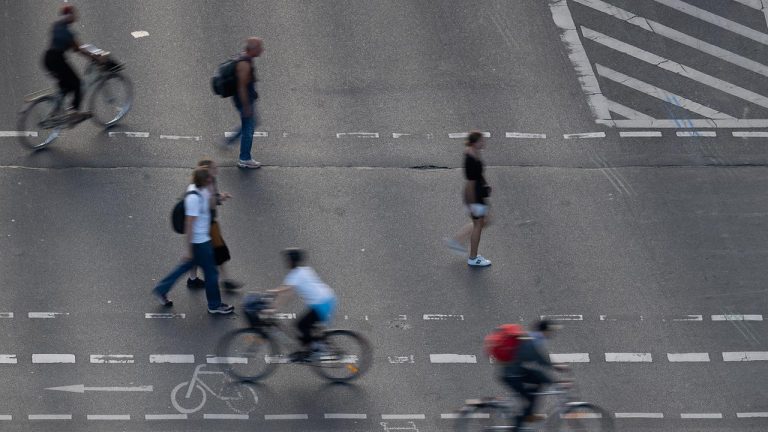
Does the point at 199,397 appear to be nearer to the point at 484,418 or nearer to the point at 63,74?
the point at 484,418

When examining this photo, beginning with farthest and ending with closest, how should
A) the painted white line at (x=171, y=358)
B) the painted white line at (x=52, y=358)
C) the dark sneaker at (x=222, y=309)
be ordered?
the dark sneaker at (x=222, y=309) < the painted white line at (x=171, y=358) < the painted white line at (x=52, y=358)

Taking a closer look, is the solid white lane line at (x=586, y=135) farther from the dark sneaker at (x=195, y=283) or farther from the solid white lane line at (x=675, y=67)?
the dark sneaker at (x=195, y=283)

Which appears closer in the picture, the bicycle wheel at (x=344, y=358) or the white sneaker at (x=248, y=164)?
the bicycle wheel at (x=344, y=358)

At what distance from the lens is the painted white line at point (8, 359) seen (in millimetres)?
13164

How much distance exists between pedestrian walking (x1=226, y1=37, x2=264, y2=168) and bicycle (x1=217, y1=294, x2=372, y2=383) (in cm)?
392

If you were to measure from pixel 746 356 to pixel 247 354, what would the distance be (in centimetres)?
579

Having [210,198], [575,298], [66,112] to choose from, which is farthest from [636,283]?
[66,112]

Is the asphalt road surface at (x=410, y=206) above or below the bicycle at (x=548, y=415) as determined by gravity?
above

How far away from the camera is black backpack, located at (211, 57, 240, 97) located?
53.0 feet

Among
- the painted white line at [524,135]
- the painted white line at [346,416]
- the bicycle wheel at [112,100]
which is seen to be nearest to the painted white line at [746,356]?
the painted white line at [346,416]

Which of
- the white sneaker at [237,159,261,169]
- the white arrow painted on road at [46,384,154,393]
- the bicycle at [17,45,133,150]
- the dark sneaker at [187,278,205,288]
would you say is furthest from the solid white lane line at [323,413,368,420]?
the bicycle at [17,45,133,150]

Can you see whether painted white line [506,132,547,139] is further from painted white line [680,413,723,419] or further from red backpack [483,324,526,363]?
red backpack [483,324,526,363]

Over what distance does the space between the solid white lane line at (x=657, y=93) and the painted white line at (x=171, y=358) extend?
885cm

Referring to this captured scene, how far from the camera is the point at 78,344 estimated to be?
13.5m
